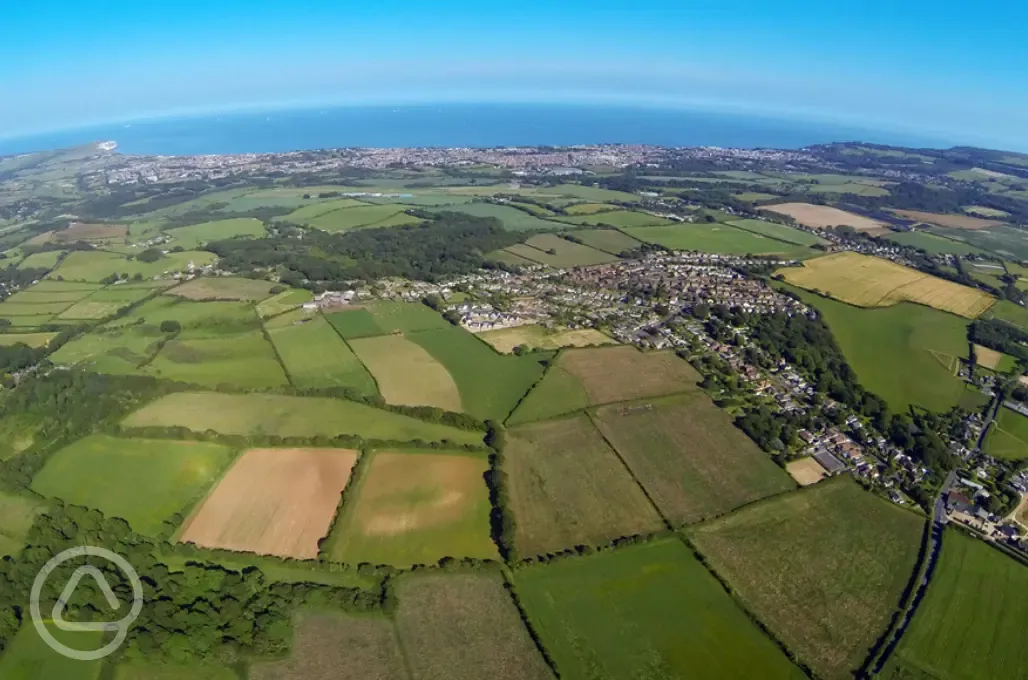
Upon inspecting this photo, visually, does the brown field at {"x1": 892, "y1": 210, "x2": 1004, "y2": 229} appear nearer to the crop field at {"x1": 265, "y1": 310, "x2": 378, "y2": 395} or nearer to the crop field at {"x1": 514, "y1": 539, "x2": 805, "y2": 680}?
the crop field at {"x1": 514, "y1": 539, "x2": 805, "y2": 680}

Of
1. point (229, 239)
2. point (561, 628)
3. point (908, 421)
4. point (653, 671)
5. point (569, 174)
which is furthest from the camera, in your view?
point (569, 174)

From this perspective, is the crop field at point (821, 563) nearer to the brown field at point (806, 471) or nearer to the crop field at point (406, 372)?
the brown field at point (806, 471)

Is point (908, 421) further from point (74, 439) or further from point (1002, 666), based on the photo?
point (74, 439)

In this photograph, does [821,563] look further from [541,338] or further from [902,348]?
[902,348]

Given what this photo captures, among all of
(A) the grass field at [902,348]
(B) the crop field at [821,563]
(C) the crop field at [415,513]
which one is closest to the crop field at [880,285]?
(A) the grass field at [902,348]

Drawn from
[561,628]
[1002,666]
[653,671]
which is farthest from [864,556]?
[561,628]
